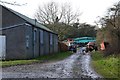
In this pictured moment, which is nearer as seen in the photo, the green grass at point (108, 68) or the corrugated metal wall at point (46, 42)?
the green grass at point (108, 68)

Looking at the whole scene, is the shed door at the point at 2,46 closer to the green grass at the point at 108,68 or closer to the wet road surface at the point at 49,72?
the wet road surface at the point at 49,72

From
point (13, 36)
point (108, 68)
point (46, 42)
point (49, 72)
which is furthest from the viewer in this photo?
point (46, 42)

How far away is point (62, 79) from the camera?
14852 mm

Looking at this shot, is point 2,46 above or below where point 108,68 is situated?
above

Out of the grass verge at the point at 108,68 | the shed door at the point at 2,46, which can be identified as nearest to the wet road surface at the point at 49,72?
the grass verge at the point at 108,68

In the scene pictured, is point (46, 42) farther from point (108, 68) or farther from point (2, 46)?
point (108, 68)

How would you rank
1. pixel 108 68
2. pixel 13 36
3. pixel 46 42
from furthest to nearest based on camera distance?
pixel 46 42 < pixel 13 36 < pixel 108 68

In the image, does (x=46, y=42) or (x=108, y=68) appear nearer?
(x=108, y=68)

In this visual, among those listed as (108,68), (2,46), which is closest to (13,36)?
(2,46)

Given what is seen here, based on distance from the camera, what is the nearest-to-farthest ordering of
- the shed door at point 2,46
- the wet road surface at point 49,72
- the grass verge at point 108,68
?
the wet road surface at point 49,72 < the grass verge at point 108,68 < the shed door at point 2,46

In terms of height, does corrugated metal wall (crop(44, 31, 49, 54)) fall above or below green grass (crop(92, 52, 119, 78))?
above

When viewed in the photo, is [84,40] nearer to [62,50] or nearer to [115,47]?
[62,50]

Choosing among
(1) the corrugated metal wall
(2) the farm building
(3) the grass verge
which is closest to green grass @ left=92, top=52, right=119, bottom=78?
(3) the grass verge

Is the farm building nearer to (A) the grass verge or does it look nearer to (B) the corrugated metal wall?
(A) the grass verge
